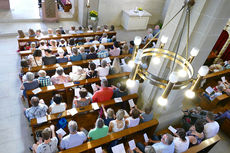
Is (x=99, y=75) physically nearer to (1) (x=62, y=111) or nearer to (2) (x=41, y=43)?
(1) (x=62, y=111)

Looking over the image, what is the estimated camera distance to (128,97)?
4527 mm

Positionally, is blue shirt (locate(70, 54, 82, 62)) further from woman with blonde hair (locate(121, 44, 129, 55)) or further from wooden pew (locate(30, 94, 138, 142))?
wooden pew (locate(30, 94, 138, 142))

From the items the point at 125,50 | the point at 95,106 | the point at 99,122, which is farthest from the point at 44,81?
the point at 125,50

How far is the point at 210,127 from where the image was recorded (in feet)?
13.0

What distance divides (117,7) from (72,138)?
8.26 metres

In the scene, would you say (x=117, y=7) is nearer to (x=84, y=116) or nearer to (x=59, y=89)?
(x=59, y=89)

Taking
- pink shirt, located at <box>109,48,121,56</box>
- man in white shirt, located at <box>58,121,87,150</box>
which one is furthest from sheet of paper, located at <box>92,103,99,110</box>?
pink shirt, located at <box>109,48,121,56</box>

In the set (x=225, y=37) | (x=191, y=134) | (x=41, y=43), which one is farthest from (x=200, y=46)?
(x=225, y=37)

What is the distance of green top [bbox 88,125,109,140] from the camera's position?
11.1ft

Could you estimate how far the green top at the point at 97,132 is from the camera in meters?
3.37

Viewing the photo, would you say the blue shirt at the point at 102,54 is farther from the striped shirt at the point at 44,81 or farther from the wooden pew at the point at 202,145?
the wooden pew at the point at 202,145

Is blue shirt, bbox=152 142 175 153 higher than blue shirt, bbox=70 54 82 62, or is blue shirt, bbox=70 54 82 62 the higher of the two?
blue shirt, bbox=70 54 82 62

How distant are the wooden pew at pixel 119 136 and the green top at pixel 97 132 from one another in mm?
73

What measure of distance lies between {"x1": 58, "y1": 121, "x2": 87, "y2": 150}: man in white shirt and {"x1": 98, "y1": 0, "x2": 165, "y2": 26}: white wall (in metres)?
7.62
